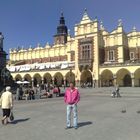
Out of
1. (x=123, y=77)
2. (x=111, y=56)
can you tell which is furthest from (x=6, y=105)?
(x=111, y=56)

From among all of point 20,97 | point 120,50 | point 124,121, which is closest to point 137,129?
point 124,121

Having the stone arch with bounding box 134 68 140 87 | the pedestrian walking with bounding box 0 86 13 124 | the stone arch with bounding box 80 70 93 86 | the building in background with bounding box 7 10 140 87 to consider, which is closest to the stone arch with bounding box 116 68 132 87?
the building in background with bounding box 7 10 140 87

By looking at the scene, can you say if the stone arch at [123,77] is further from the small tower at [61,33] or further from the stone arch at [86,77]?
the small tower at [61,33]

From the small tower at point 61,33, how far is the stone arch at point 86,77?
33.0m

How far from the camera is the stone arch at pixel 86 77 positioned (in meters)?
64.1

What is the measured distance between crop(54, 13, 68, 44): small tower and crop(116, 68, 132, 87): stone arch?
37.7 metres

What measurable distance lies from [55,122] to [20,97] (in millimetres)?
16147

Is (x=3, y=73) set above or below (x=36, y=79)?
below

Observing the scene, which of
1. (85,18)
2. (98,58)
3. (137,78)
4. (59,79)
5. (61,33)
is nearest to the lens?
(137,78)

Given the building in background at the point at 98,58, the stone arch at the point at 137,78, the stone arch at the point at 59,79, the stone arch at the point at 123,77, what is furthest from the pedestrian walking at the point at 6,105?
the stone arch at the point at 59,79

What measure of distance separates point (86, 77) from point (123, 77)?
8.57m

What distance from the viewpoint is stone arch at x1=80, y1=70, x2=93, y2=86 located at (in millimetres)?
64050

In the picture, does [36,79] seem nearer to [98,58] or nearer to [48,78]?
[48,78]

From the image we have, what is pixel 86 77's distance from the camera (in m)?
65.9
